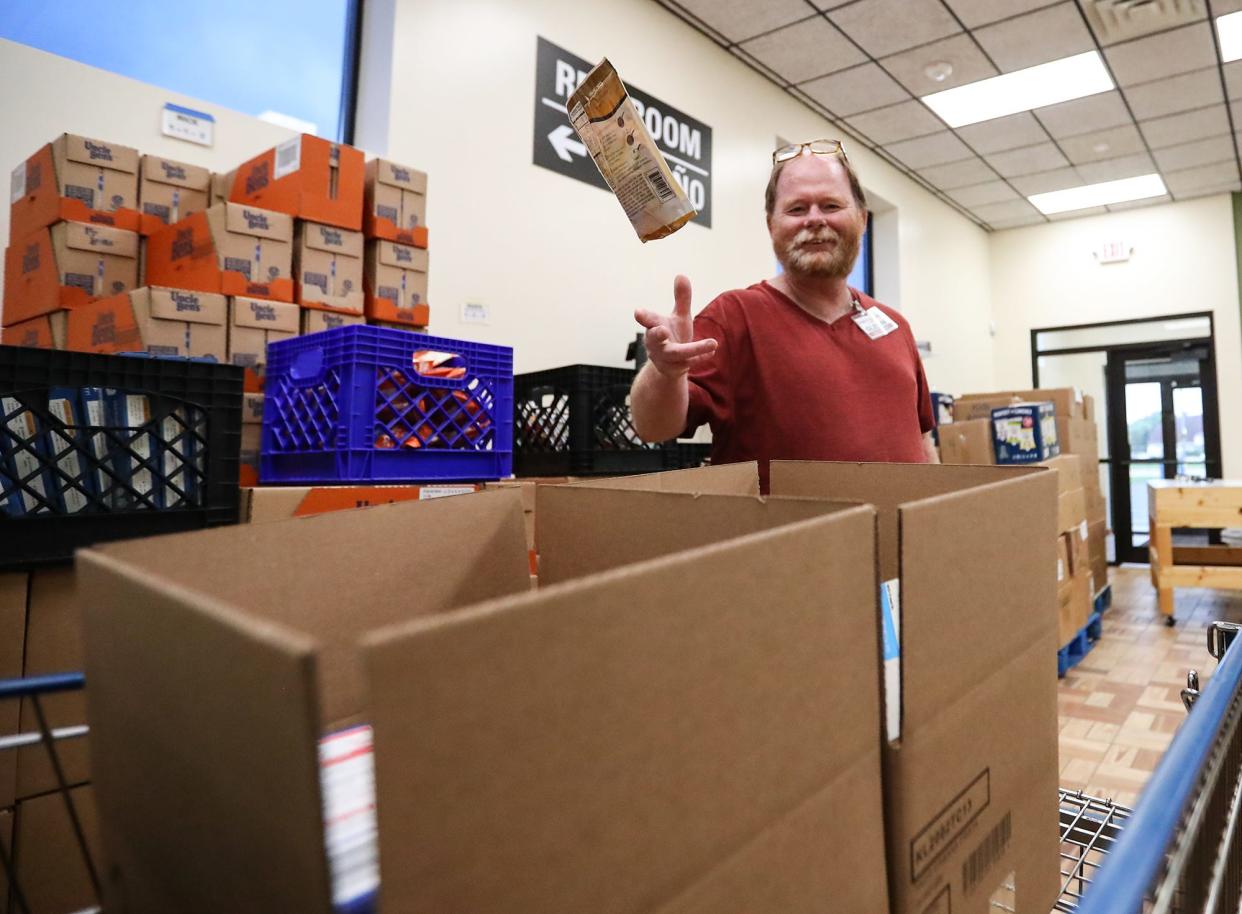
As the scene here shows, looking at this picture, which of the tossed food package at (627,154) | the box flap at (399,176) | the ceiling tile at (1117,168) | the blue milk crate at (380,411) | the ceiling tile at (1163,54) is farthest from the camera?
the ceiling tile at (1117,168)

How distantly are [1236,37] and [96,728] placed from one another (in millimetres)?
5295

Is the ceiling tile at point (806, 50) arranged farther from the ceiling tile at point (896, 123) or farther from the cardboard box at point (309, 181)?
the cardboard box at point (309, 181)

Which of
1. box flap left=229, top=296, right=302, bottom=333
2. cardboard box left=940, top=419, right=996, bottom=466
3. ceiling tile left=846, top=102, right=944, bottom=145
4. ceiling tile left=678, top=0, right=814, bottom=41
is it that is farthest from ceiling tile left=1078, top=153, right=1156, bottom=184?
box flap left=229, top=296, right=302, bottom=333

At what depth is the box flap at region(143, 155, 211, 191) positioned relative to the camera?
1840mm

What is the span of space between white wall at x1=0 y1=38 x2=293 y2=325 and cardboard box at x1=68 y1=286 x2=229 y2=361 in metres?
0.56

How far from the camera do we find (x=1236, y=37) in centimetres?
376

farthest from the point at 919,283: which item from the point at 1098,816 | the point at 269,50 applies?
the point at 1098,816

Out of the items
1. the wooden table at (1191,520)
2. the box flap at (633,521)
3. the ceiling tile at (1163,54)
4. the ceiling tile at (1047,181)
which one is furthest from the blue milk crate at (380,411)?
the ceiling tile at (1047,181)

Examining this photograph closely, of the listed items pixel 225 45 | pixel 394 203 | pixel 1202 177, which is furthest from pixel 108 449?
pixel 1202 177

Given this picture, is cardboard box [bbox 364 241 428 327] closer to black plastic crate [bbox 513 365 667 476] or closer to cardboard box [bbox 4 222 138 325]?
black plastic crate [bbox 513 365 667 476]

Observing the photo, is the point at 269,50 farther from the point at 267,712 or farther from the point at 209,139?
the point at 267,712

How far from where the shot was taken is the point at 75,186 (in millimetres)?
1700

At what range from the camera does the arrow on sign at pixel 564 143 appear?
9.96ft

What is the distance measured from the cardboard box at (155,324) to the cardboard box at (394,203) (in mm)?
454
